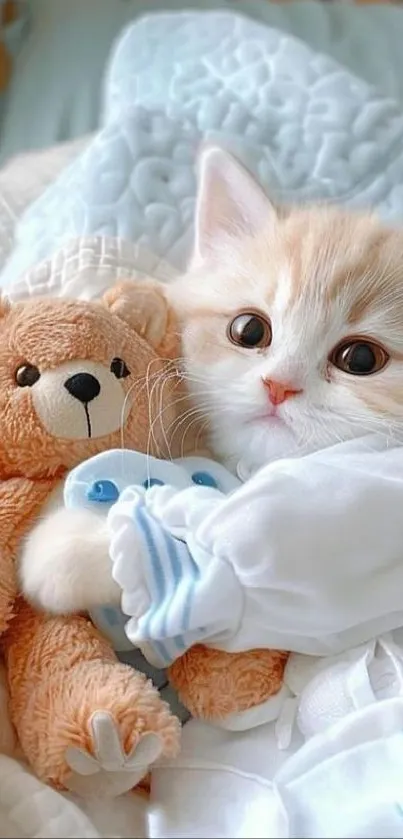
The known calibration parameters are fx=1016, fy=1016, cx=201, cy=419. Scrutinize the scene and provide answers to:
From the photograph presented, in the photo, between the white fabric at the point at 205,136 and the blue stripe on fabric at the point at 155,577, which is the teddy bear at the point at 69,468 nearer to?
the blue stripe on fabric at the point at 155,577

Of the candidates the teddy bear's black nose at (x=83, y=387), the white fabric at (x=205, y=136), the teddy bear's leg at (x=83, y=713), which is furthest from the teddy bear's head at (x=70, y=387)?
the white fabric at (x=205, y=136)

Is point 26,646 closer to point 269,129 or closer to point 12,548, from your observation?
point 12,548

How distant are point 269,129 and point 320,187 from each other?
12cm

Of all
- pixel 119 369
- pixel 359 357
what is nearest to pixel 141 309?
pixel 119 369

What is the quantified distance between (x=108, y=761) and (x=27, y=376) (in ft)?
0.94

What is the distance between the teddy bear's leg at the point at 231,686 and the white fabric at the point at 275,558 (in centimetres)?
1

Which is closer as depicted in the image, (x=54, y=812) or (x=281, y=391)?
(x=54, y=812)

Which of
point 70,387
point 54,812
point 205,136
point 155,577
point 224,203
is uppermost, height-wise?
point 205,136

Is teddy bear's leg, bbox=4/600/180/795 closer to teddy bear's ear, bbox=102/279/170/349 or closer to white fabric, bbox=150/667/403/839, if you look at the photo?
white fabric, bbox=150/667/403/839

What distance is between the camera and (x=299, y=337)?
798mm

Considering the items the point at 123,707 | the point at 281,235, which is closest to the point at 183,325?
the point at 281,235

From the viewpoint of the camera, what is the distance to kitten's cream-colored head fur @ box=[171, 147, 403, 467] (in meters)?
0.78

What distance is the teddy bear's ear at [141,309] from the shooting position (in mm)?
842

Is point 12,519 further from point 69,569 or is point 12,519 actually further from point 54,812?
point 54,812
